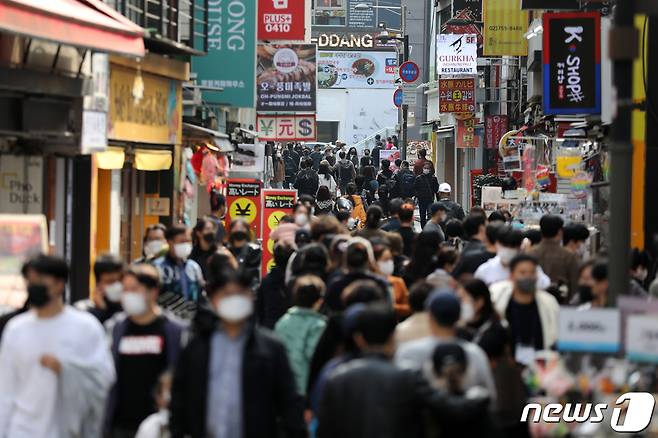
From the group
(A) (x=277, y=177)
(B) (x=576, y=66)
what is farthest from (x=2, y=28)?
(A) (x=277, y=177)

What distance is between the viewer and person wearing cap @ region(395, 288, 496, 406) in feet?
26.3

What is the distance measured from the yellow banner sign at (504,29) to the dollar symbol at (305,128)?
5.40m

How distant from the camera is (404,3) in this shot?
2643 inches

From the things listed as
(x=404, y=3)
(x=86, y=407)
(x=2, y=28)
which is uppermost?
(x=404, y=3)

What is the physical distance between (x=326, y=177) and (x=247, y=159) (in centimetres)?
1141

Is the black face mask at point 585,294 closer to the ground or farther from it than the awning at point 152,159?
closer to the ground

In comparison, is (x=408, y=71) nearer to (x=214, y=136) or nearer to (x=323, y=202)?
(x=323, y=202)

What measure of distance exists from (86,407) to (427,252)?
6340mm

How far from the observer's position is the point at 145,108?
788 inches

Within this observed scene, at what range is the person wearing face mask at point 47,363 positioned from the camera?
29.0 ft

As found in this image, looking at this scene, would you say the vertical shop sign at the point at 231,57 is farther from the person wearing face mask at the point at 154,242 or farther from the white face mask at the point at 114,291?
the white face mask at the point at 114,291

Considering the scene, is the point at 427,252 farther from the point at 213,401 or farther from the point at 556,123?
the point at 556,123

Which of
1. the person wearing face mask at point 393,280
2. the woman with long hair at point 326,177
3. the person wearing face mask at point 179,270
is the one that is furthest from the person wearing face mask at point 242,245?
the woman with long hair at point 326,177

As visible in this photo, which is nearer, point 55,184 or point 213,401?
point 213,401
